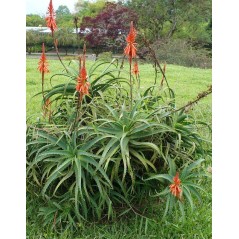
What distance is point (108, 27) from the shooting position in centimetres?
564

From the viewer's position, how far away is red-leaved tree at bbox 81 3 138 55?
16.5 ft

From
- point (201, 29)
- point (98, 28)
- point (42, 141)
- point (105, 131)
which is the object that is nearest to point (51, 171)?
point (42, 141)

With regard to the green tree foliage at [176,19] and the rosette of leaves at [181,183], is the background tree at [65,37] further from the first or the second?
the green tree foliage at [176,19]

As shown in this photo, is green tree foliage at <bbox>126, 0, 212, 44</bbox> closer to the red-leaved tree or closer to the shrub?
the red-leaved tree

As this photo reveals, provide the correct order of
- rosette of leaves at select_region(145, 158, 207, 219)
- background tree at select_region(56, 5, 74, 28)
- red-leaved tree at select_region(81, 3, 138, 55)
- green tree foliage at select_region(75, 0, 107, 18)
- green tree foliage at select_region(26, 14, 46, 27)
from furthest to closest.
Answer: green tree foliage at select_region(75, 0, 107, 18) < red-leaved tree at select_region(81, 3, 138, 55) < background tree at select_region(56, 5, 74, 28) < green tree foliage at select_region(26, 14, 46, 27) < rosette of leaves at select_region(145, 158, 207, 219)

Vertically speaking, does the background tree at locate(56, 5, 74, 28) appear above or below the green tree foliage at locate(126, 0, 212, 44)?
below

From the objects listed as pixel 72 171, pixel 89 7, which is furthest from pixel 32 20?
pixel 89 7

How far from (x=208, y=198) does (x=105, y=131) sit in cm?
64

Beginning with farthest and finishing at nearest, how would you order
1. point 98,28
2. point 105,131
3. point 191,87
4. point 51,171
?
point 98,28, point 191,87, point 51,171, point 105,131

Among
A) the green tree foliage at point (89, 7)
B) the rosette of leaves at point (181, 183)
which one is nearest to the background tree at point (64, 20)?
the green tree foliage at point (89, 7)

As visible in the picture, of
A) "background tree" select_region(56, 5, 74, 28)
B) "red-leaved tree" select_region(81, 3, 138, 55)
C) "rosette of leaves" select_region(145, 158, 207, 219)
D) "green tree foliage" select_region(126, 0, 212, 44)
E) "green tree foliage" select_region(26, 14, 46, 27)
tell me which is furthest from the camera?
"green tree foliage" select_region(126, 0, 212, 44)

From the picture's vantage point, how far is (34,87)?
4133 millimetres

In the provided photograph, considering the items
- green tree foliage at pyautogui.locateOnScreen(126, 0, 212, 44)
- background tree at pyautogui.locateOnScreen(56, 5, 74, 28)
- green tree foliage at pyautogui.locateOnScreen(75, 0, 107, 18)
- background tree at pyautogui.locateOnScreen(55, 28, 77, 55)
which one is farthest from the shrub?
green tree foliage at pyautogui.locateOnScreen(126, 0, 212, 44)
